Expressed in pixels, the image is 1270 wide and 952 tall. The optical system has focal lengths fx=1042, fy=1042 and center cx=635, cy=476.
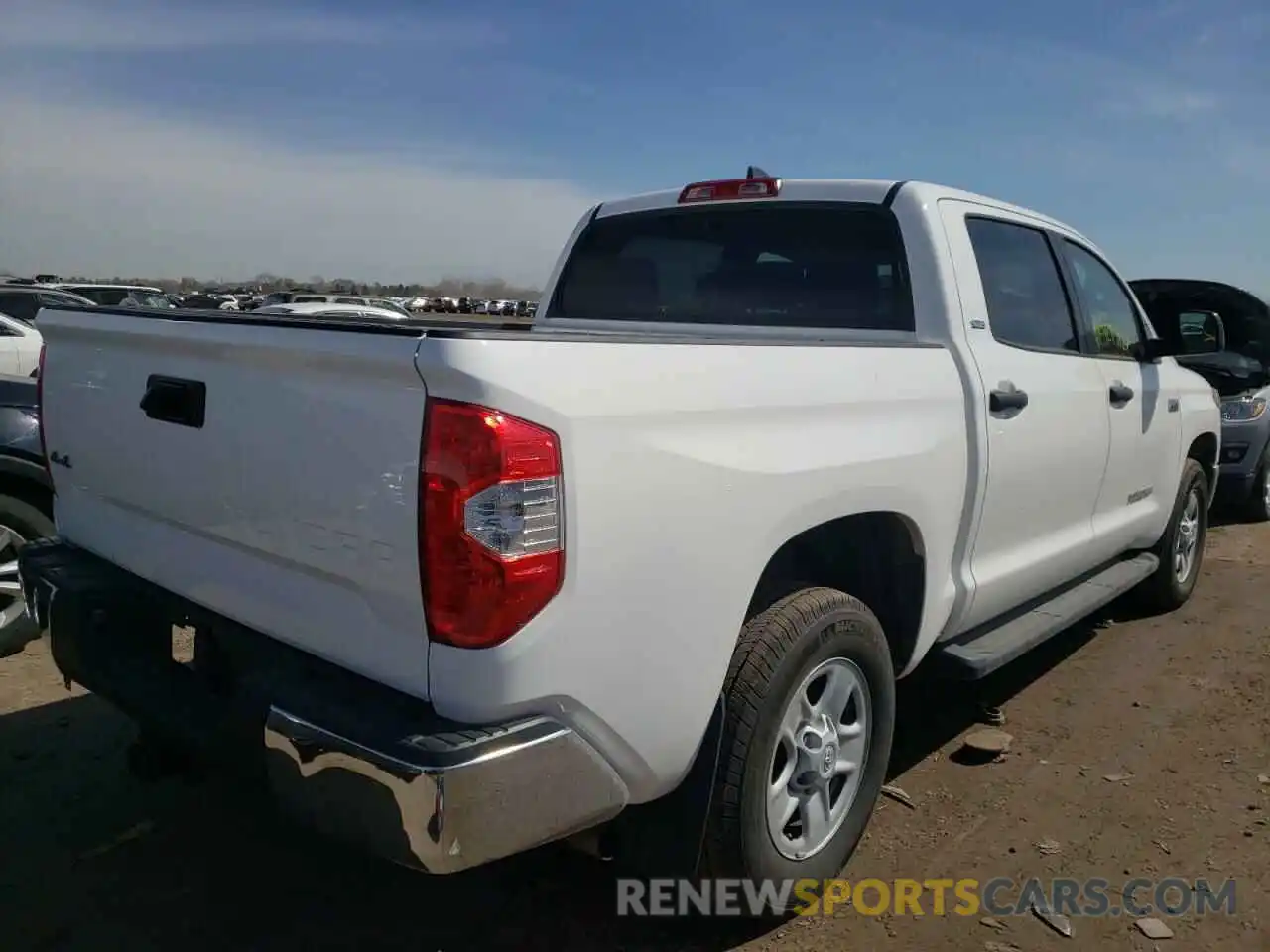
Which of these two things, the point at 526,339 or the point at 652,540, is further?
the point at 652,540

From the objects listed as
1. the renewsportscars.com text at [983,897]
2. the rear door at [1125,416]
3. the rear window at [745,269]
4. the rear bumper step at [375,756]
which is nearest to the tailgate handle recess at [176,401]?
the rear bumper step at [375,756]

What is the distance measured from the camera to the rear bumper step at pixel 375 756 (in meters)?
1.86

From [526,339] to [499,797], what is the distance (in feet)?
2.78

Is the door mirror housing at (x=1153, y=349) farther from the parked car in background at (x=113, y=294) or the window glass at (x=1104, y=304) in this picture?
the parked car in background at (x=113, y=294)

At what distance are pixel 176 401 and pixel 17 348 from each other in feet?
36.4

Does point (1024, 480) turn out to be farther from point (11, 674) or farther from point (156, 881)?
point (11, 674)

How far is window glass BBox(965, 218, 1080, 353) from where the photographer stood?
11.9 ft

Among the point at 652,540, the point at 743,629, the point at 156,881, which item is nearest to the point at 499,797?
the point at 652,540

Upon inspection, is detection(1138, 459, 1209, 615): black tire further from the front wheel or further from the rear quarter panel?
the rear quarter panel

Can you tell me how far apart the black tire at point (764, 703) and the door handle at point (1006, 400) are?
36.9 inches

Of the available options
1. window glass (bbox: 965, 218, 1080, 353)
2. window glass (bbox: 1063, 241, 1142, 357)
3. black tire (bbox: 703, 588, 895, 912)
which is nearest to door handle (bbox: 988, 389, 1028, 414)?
window glass (bbox: 965, 218, 1080, 353)

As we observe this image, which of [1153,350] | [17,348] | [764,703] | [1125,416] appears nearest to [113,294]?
[17,348]

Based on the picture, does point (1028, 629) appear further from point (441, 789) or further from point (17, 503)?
point (17, 503)

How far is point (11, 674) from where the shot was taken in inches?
174
